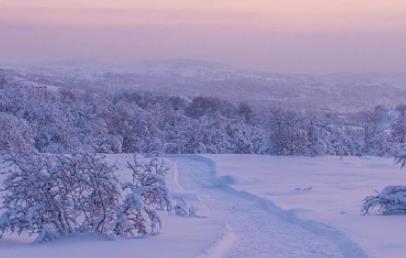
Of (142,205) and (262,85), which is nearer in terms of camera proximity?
(142,205)

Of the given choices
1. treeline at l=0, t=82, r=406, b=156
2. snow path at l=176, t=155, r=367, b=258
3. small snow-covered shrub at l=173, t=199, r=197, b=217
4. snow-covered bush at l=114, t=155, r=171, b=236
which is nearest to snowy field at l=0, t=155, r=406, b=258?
snow path at l=176, t=155, r=367, b=258

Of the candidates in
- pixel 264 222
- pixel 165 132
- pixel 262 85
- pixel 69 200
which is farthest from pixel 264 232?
pixel 262 85

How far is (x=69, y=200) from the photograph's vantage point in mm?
12586

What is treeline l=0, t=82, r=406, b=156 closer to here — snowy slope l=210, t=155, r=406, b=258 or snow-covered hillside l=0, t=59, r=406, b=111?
snowy slope l=210, t=155, r=406, b=258

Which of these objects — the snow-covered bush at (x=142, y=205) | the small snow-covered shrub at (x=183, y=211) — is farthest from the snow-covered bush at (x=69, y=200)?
the small snow-covered shrub at (x=183, y=211)

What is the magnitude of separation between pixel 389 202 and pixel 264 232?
3204 millimetres

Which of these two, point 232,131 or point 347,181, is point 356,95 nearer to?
point 232,131

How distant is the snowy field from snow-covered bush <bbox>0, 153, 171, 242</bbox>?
308 millimetres

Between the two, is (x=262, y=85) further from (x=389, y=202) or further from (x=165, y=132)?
(x=389, y=202)

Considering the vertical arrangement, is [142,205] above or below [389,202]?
above

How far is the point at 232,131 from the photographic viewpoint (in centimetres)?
4359

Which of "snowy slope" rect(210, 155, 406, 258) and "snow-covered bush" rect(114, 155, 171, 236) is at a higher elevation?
"snow-covered bush" rect(114, 155, 171, 236)

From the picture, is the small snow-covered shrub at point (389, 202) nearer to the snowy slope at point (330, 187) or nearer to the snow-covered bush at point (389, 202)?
the snow-covered bush at point (389, 202)

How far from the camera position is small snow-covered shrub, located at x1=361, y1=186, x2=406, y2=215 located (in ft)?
50.0
